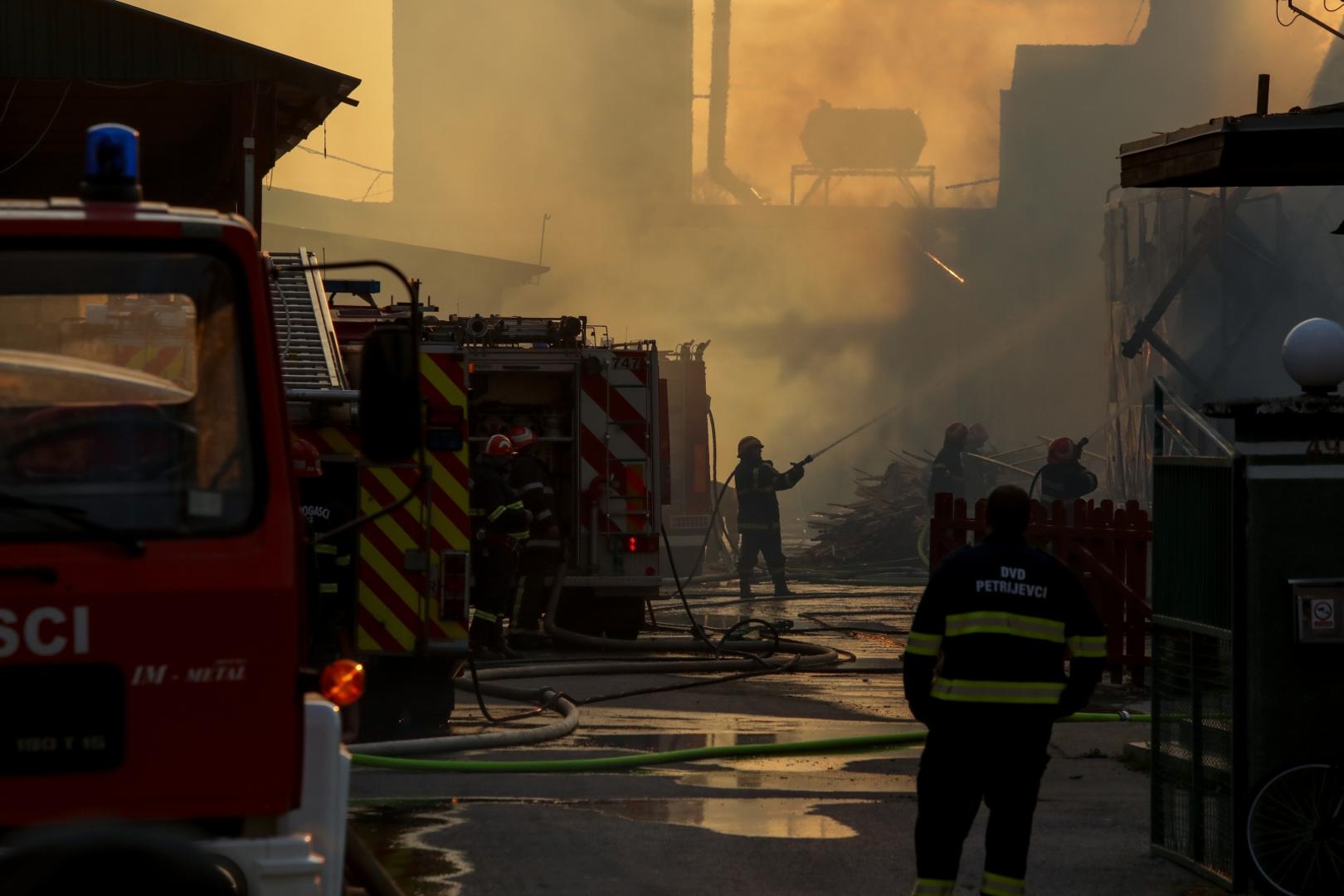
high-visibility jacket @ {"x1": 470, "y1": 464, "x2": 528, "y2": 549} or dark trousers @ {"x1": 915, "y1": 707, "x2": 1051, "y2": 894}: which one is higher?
high-visibility jacket @ {"x1": 470, "y1": 464, "x2": 528, "y2": 549}

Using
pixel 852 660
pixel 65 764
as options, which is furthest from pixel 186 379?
pixel 852 660

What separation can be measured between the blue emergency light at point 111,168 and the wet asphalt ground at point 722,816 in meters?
2.84

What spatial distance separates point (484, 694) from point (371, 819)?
3556mm

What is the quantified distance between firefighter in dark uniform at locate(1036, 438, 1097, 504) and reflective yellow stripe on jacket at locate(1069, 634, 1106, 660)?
38.4 feet

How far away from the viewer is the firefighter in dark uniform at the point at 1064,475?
1694 centimetres

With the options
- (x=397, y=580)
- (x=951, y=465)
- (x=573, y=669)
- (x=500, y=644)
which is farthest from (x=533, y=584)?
(x=951, y=465)

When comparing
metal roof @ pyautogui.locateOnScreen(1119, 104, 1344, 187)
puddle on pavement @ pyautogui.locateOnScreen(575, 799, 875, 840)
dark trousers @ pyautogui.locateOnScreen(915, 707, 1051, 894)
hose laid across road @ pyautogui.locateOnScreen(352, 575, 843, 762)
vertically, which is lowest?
puddle on pavement @ pyautogui.locateOnScreen(575, 799, 875, 840)

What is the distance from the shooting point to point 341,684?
4.06 metres

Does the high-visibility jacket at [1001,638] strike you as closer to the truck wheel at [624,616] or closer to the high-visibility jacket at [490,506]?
the high-visibility jacket at [490,506]

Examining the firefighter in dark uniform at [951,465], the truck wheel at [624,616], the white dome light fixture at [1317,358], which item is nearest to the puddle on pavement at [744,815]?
the white dome light fixture at [1317,358]

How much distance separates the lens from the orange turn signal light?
13.3 feet

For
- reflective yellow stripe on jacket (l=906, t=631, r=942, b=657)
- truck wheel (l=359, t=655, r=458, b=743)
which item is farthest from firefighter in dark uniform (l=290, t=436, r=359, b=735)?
reflective yellow stripe on jacket (l=906, t=631, r=942, b=657)

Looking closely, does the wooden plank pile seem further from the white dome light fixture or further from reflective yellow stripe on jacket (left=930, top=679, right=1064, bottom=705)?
reflective yellow stripe on jacket (left=930, top=679, right=1064, bottom=705)

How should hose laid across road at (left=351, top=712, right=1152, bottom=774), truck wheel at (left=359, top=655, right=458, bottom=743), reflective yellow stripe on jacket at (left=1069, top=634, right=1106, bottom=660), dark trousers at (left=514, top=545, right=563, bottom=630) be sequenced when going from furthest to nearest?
dark trousers at (left=514, top=545, right=563, bottom=630), truck wheel at (left=359, top=655, right=458, bottom=743), hose laid across road at (left=351, top=712, right=1152, bottom=774), reflective yellow stripe on jacket at (left=1069, top=634, right=1106, bottom=660)
